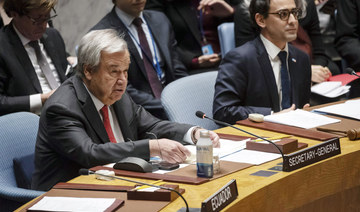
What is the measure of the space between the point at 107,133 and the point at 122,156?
0.29m

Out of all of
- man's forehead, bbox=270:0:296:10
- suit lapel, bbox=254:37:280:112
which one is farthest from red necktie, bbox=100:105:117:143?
man's forehead, bbox=270:0:296:10

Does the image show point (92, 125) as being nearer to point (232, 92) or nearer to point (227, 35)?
point (232, 92)

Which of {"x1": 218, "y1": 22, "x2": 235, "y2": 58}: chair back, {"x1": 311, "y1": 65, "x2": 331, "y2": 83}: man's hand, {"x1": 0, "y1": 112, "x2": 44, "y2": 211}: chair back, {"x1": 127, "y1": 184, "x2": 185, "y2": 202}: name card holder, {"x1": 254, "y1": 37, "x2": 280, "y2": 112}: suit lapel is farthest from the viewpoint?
{"x1": 218, "y1": 22, "x2": 235, "y2": 58}: chair back

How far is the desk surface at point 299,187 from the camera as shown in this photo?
88.7 inches

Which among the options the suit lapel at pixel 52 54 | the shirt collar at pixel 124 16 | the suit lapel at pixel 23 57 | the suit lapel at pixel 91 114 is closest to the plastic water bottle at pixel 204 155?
the suit lapel at pixel 91 114

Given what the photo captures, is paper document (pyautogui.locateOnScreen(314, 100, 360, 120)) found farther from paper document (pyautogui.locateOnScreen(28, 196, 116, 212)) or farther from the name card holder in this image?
paper document (pyautogui.locateOnScreen(28, 196, 116, 212))

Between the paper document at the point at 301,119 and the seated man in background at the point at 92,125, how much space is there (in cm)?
50

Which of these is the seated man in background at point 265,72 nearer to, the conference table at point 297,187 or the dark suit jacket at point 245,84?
the dark suit jacket at point 245,84

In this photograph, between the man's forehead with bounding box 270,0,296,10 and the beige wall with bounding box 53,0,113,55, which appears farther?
the beige wall with bounding box 53,0,113,55

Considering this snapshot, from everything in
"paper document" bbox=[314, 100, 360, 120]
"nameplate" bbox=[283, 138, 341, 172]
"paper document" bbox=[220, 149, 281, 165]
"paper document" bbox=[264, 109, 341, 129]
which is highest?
"nameplate" bbox=[283, 138, 341, 172]

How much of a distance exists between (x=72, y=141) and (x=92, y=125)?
0.16 meters

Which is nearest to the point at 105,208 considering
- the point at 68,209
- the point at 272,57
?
the point at 68,209

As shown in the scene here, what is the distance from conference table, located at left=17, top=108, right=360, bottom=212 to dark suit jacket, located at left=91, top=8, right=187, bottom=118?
1578 millimetres

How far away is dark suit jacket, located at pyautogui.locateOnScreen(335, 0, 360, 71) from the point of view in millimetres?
5008
